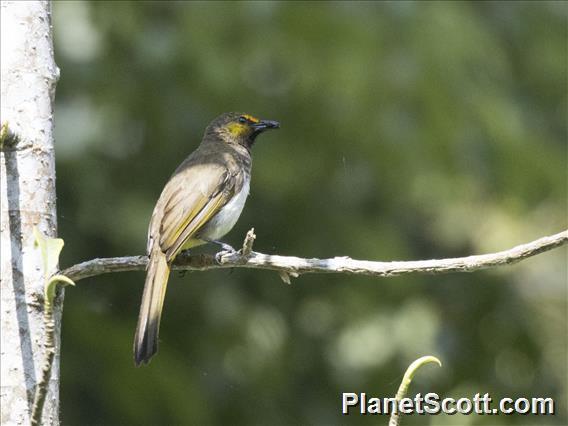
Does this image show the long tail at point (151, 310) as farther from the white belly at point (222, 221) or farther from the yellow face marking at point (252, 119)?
the yellow face marking at point (252, 119)

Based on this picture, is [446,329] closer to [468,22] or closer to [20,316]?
[468,22]

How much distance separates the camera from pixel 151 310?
3844 millimetres

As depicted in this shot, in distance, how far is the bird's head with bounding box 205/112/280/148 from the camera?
612 cm

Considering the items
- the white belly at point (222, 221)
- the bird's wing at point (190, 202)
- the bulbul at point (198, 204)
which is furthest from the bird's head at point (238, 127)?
the white belly at point (222, 221)

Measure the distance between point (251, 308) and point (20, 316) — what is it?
4.18m

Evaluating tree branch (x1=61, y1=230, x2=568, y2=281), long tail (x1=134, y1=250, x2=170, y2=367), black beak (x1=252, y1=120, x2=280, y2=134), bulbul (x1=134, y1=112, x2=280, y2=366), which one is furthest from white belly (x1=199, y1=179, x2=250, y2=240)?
tree branch (x1=61, y1=230, x2=568, y2=281)

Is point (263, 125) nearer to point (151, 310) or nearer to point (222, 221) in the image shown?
point (222, 221)

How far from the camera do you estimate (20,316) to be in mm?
2900

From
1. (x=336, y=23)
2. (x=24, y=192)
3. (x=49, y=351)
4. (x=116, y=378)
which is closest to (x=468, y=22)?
(x=336, y=23)

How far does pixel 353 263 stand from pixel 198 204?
5.53 feet

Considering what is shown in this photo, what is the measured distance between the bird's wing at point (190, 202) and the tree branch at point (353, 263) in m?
0.79

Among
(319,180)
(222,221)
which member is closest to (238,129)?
(319,180)

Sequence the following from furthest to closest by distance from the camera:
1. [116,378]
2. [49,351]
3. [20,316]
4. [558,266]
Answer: [558,266] → [116,378] → [20,316] → [49,351]

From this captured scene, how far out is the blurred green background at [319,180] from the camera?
20.8 feet
